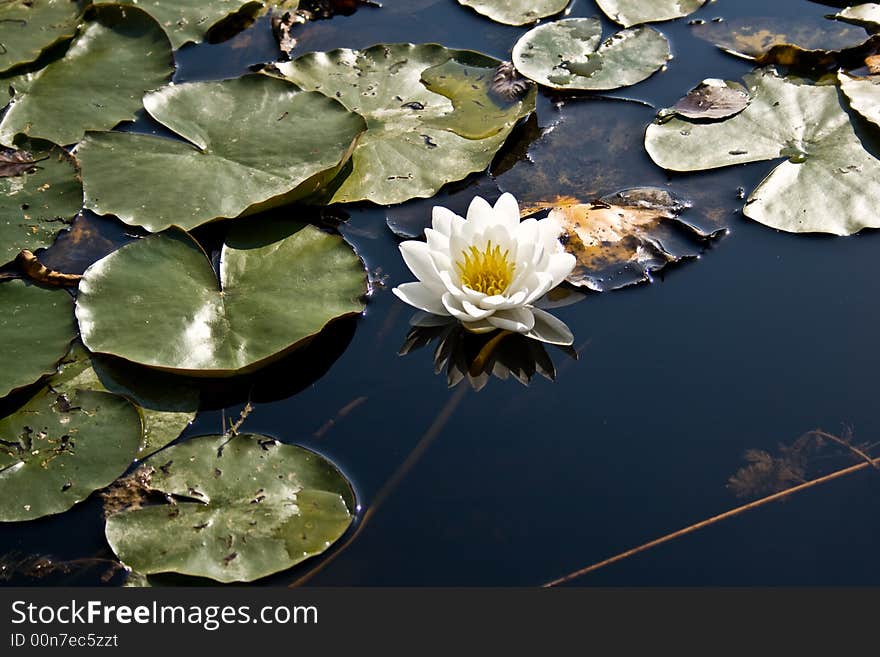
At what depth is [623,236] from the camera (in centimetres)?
340

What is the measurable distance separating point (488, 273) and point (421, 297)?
252mm

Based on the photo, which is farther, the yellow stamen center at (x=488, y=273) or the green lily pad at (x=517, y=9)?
the green lily pad at (x=517, y=9)

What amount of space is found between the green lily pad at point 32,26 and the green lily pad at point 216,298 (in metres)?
1.58

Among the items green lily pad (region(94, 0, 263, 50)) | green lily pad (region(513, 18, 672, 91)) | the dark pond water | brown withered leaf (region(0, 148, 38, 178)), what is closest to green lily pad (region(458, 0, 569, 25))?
green lily pad (region(513, 18, 672, 91))

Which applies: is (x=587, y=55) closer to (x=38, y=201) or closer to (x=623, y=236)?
(x=623, y=236)

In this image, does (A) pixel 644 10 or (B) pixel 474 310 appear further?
(A) pixel 644 10

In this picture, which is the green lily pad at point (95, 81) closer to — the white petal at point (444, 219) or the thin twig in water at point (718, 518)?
the white petal at point (444, 219)

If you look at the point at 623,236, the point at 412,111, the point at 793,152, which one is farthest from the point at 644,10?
the point at 623,236

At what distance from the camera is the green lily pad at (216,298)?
2986mm

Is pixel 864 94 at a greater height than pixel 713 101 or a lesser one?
greater

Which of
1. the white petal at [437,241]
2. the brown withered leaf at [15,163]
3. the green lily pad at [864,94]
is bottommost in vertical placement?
the brown withered leaf at [15,163]

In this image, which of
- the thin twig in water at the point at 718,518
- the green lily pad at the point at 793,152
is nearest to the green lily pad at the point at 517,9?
the green lily pad at the point at 793,152

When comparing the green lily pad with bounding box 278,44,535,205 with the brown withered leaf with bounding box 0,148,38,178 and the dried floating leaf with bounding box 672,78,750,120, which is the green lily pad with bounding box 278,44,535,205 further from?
the brown withered leaf with bounding box 0,148,38,178

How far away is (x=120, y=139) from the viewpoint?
12.4 ft
